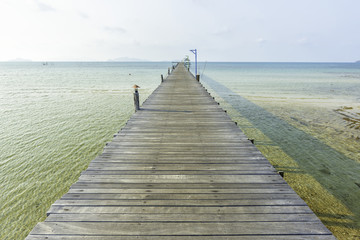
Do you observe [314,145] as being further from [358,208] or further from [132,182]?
[132,182]

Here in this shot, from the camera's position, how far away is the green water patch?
6176 mm

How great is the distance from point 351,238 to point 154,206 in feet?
18.1

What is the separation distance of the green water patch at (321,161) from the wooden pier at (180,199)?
12.6ft

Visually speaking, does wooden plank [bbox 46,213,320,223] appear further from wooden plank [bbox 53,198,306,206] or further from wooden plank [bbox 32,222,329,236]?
wooden plank [bbox 53,198,306,206]

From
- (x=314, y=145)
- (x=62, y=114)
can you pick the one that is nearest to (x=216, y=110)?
(x=314, y=145)

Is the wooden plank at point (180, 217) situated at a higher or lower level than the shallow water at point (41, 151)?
higher

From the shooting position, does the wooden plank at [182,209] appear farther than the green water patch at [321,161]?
No

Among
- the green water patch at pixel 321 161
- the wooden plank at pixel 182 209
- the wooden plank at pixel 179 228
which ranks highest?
the wooden plank at pixel 182 209

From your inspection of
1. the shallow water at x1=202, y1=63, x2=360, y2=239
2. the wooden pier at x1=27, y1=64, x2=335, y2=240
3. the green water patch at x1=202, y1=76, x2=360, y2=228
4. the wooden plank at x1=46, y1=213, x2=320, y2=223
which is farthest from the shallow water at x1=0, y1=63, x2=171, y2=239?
the green water patch at x1=202, y1=76, x2=360, y2=228

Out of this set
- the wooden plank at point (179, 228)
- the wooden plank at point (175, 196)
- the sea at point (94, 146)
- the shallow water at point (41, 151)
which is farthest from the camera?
the sea at point (94, 146)

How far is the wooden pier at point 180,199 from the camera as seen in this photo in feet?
9.12

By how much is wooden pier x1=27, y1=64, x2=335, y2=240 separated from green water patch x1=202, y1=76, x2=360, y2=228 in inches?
152

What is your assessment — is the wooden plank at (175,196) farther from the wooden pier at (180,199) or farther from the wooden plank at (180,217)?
the wooden plank at (180,217)

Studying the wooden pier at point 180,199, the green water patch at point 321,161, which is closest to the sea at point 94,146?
the green water patch at point 321,161
